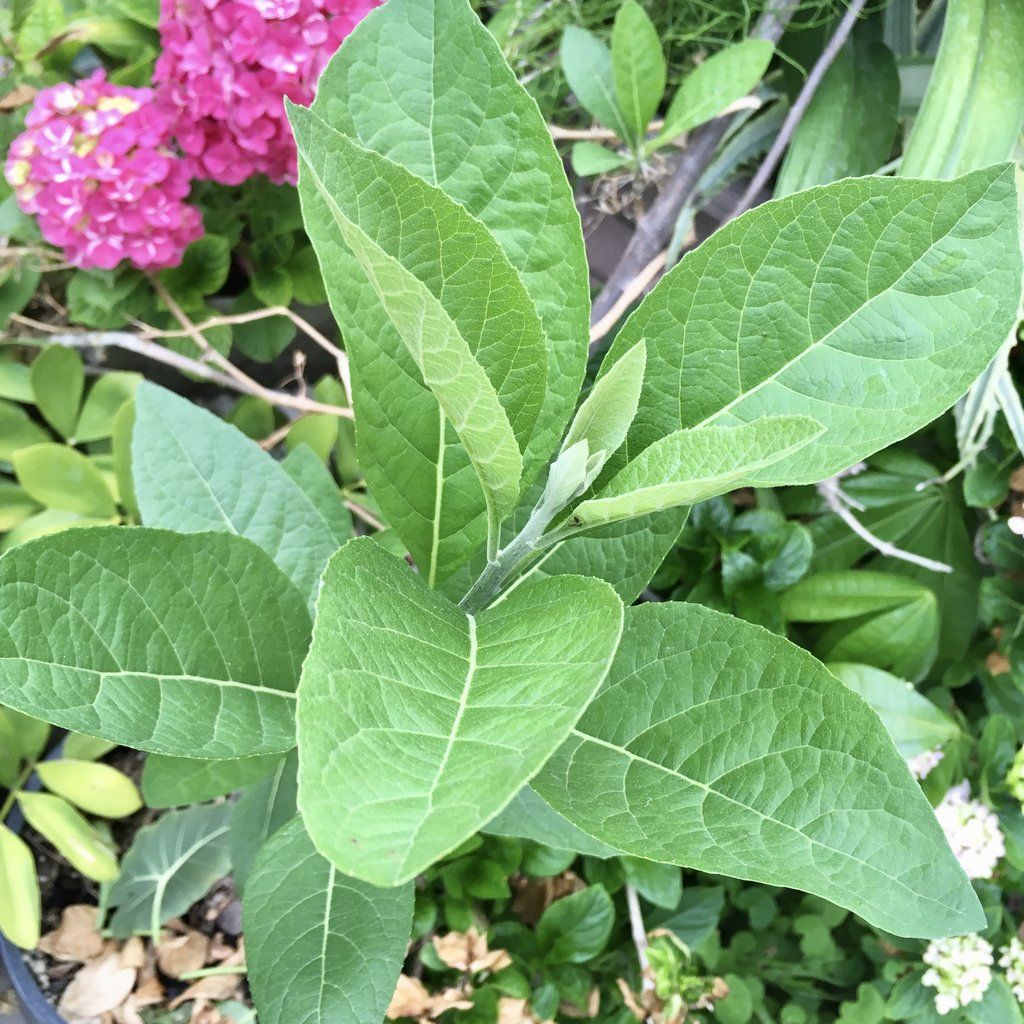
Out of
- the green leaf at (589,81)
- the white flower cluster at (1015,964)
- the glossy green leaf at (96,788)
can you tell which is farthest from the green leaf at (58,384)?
the white flower cluster at (1015,964)

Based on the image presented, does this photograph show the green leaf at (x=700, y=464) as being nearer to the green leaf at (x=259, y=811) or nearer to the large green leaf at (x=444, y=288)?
the large green leaf at (x=444, y=288)

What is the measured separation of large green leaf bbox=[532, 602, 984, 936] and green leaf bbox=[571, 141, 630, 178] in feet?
1.74

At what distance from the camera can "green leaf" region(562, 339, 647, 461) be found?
0.39 m

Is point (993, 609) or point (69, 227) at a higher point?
point (69, 227)

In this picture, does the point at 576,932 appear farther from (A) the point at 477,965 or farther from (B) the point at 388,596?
(B) the point at 388,596

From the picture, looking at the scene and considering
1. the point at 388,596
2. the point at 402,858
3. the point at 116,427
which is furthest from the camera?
the point at 116,427

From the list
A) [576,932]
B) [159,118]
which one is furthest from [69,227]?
[576,932]

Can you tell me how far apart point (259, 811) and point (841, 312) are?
23.5 inches

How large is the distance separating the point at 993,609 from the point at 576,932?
55 cm

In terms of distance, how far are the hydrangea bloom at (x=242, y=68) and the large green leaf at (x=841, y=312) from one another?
2.11 ft

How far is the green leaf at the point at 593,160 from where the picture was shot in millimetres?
857

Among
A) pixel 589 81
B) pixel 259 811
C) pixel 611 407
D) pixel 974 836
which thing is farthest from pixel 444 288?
pixel 974 836

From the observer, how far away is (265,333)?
3.71 ft

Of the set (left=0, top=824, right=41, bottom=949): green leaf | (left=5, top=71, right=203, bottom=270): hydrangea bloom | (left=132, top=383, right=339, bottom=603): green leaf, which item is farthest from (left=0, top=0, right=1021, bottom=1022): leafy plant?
(left=5, top=71, right=203, bottom=270): hydrangea bloom
